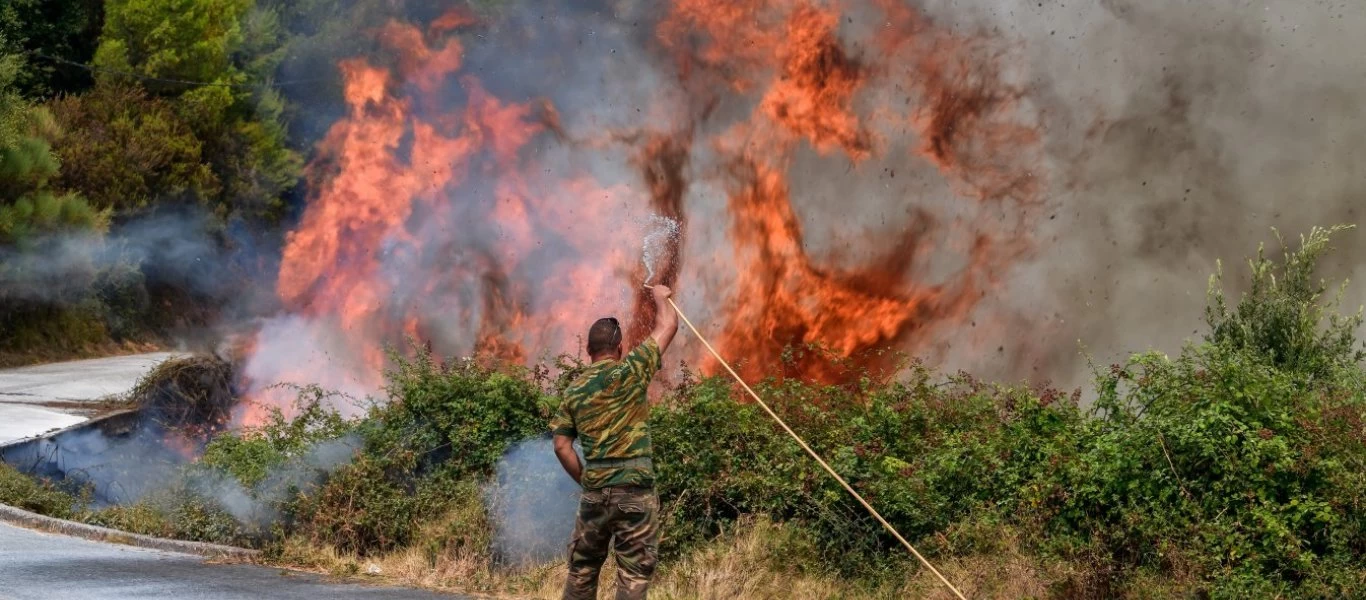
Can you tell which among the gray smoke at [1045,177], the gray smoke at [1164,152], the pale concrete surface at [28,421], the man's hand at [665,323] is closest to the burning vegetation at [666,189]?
the gray smoke at [1045,177]

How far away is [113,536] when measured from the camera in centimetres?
1102

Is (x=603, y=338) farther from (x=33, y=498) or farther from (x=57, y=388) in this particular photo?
(x=57, y=388)

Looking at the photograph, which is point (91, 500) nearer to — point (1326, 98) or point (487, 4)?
point (487, 4)

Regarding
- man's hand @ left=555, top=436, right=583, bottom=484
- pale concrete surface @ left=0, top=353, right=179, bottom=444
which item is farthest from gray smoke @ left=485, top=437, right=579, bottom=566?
pale concrete surface @ left=0, top=353, right=179, bottom=444

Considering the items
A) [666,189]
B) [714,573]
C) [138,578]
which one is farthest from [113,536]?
[666,189]

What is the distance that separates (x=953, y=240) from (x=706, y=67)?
3.26 metres

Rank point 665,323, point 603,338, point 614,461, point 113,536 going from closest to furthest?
1. point 614,461
2. point 603,338
3. point 665,323
4. point 113,536

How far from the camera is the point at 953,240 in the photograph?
16062 millimetres

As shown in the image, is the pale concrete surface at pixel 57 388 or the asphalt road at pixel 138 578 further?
the pale concrete surface at pixel 57 388

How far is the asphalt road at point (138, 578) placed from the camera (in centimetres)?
895

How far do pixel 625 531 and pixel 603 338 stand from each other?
Answer: 3.29 feet

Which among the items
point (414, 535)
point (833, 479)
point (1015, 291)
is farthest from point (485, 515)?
point (1015, 291)

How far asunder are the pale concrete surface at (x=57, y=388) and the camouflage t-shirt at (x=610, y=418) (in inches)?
366

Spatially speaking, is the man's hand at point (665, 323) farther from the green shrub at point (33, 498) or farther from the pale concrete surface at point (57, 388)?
the pale concrete surface at point (57, 388)
